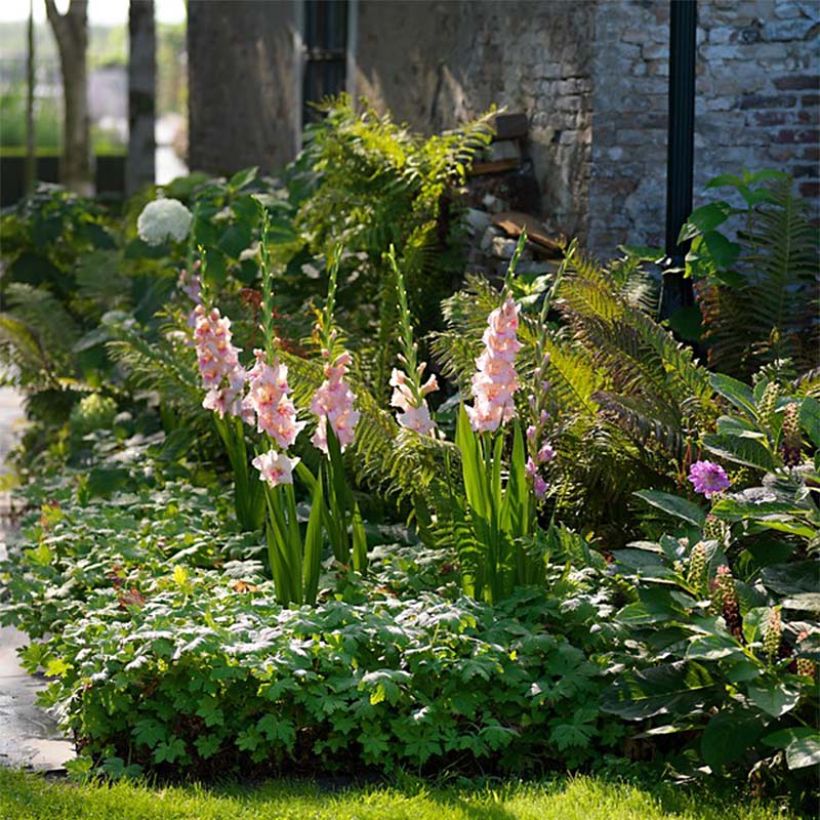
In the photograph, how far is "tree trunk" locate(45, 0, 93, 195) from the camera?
15.0m

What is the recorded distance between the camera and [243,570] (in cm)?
522

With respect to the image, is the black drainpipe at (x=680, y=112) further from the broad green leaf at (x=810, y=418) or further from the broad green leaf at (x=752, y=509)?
the broad green leaf at (x=752, y=509)

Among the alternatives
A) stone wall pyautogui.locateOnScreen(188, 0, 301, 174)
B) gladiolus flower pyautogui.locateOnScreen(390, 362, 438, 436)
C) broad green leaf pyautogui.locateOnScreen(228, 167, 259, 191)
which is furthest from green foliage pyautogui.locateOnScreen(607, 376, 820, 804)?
stone wall pyautogui.locateOnScreen(188, 0, 301, 174)

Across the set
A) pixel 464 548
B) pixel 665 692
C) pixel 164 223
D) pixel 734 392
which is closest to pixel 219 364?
pixel 464 548

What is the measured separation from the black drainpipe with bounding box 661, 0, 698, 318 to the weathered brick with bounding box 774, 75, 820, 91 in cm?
78

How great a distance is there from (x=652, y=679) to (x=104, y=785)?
150 centimetres

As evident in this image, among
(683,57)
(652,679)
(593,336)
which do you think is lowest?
(652,679)

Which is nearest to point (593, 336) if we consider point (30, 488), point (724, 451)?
point (724, 451)

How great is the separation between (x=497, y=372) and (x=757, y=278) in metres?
2.04

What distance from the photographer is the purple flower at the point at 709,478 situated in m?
4.46

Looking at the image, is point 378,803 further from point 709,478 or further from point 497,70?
point 497,70

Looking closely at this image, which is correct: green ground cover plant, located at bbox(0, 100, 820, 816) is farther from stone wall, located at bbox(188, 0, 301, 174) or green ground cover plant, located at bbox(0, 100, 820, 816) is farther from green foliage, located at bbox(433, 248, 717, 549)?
stone wall, located at bbox(188, 0, 301, 174)

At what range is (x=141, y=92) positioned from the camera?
1261 cm

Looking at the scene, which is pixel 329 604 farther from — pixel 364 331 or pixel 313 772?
pixel 364 331
